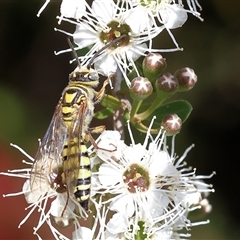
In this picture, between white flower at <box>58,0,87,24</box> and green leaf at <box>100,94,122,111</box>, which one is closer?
white flower at <box>58,0,87,24</box>

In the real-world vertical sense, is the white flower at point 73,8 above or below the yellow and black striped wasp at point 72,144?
above

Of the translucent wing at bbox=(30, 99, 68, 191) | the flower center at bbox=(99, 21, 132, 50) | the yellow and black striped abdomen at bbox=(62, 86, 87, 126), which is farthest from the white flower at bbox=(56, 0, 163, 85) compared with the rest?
the translucent wing at bbox=(30, 99, 68, 191)

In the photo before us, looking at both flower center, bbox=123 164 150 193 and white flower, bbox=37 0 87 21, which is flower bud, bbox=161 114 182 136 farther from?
white flower, bbox=37 0 87 21

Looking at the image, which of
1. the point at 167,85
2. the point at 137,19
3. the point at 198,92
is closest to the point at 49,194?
the point at 167,85

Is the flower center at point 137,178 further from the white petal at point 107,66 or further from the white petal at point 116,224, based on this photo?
the white petal at point 107,66

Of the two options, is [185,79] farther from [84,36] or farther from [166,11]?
[84,36]

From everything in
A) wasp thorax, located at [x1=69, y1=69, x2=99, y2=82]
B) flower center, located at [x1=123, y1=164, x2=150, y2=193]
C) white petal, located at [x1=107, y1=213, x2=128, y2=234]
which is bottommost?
white petal, located at [x1=107, y1=213, x2=128, y2=234]

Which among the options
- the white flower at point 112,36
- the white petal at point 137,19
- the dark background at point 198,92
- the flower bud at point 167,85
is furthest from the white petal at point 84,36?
the dark background at point 198,92
